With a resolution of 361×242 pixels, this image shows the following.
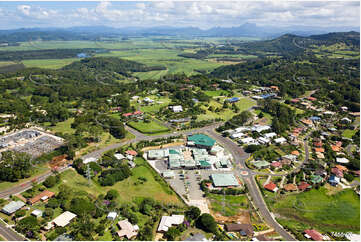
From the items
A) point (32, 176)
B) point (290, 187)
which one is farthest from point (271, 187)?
point (32, 176)

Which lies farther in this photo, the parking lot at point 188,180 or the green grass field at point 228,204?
the parking lot at point 188,180

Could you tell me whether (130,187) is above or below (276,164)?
below

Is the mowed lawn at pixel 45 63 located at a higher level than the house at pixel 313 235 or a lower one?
higher

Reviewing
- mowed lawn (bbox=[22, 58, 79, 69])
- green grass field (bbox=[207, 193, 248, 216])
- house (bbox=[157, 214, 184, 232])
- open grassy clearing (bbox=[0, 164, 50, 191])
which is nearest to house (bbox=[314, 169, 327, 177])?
green grass field (bbox=[207, 193, 248, 216])

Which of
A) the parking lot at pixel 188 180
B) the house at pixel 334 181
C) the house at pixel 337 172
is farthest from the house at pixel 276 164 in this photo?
the parking lot at pixel 188 180

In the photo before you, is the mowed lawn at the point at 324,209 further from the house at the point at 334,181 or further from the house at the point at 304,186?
the house at the point at 334,181

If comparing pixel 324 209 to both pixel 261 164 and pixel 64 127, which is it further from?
pixel 64 127
